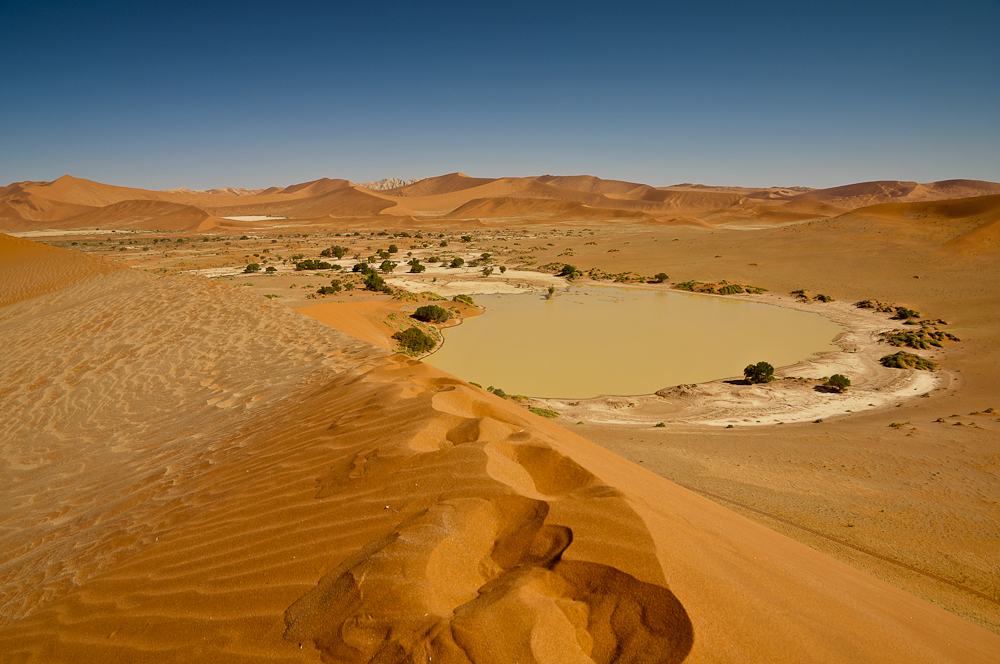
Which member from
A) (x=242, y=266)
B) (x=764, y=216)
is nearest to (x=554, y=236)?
(x=242, y=266)

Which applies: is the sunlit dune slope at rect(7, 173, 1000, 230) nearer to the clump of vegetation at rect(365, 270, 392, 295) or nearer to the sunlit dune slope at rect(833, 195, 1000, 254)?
the sunlit dune slope at rect(833, 195, 1000, 254)

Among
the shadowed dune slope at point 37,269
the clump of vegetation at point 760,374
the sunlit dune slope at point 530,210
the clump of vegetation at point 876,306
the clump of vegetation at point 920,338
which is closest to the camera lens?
the clump of vegetation at point 760,374

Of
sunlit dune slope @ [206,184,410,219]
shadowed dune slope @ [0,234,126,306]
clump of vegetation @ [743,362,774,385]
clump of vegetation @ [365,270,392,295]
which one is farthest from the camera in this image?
sunlit dune slope @ [206,184,410,219]

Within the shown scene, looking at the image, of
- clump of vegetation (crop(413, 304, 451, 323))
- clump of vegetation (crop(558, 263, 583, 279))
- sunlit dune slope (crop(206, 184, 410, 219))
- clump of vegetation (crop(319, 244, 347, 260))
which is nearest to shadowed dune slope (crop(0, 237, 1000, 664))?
clump of vegetation (crop(413, 304, 451, 323))

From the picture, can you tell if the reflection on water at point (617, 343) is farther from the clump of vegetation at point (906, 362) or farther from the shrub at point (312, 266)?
the shrub at point (312, 266)

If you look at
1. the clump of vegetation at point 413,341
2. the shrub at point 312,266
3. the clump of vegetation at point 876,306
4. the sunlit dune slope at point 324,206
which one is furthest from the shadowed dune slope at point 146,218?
the clump of vegetation at point 876,306

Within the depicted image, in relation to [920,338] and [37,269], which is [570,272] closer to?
[920,338]

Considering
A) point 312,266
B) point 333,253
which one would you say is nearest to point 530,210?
point 333,253
